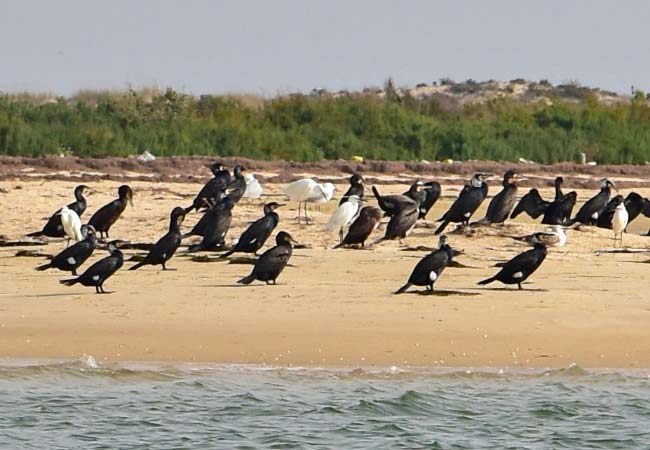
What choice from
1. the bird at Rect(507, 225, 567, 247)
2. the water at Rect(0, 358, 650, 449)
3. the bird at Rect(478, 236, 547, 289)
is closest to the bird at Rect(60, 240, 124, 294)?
the water at Rect(0, 358, 650, 449)

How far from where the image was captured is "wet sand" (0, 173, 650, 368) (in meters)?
12.9

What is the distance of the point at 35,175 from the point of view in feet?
90.5

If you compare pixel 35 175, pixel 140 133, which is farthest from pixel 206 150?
pixel 35 175

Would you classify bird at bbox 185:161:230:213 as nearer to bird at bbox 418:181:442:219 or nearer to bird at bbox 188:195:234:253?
bird at bbox 418:181:442:219

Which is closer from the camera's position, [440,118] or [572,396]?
[572,396]

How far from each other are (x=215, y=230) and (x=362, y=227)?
1630mm

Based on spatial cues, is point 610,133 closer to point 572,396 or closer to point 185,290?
point 185,290

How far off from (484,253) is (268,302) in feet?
13.1

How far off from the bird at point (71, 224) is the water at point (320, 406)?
603 cm

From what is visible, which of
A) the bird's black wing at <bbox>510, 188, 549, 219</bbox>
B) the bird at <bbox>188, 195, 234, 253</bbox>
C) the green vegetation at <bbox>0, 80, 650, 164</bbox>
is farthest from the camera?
the green vegetation at <bbox>0, 80, 650, 164</bbox>

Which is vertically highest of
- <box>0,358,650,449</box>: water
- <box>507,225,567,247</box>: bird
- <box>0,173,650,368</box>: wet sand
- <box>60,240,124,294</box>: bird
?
<box>507,225,567,247</box>: bird

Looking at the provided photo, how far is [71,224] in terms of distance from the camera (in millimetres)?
18469

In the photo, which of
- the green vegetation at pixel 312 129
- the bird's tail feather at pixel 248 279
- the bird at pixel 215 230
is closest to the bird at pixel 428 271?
the bird's tail feather at pixel 248 279

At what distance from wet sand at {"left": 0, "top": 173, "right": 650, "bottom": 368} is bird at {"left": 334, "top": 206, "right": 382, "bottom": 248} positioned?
14cm
